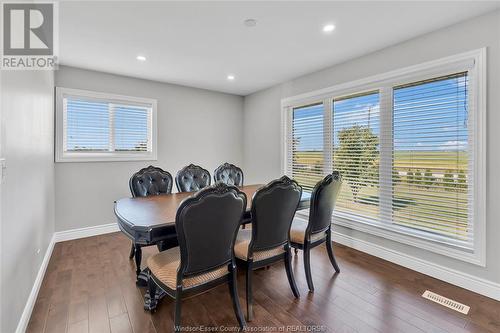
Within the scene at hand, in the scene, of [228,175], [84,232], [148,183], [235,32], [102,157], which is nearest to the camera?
[235,32]

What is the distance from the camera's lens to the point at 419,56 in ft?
9.11

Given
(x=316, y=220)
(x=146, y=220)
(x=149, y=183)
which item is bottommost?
(x=316, y=220)

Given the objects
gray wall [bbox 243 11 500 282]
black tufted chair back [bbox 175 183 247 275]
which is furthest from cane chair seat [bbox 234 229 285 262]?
gray wall [bbox 243 11 500 282]

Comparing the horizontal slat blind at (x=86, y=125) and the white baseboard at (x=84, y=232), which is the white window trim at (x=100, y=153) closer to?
the horizontal slat blind at (x=86, y=125)

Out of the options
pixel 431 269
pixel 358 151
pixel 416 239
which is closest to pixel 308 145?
pixel 358 151

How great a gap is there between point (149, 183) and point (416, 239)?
325cm

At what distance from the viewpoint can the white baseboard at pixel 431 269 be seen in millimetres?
2330

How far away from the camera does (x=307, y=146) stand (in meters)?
4.22

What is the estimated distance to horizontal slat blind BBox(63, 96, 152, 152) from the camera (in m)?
3.81

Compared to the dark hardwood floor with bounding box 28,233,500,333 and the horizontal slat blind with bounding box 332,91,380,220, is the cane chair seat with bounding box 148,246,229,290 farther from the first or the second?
the horizontal slat blind with bounding box 332,91,380,220

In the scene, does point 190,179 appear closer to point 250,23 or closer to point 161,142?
point 161,142

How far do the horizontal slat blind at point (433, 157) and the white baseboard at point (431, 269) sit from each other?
358mm

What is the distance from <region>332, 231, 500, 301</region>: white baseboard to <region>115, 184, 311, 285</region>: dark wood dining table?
2.02 m

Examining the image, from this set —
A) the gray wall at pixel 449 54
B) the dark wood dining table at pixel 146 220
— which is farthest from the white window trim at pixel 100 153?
the gray wall at pixel 449 54
